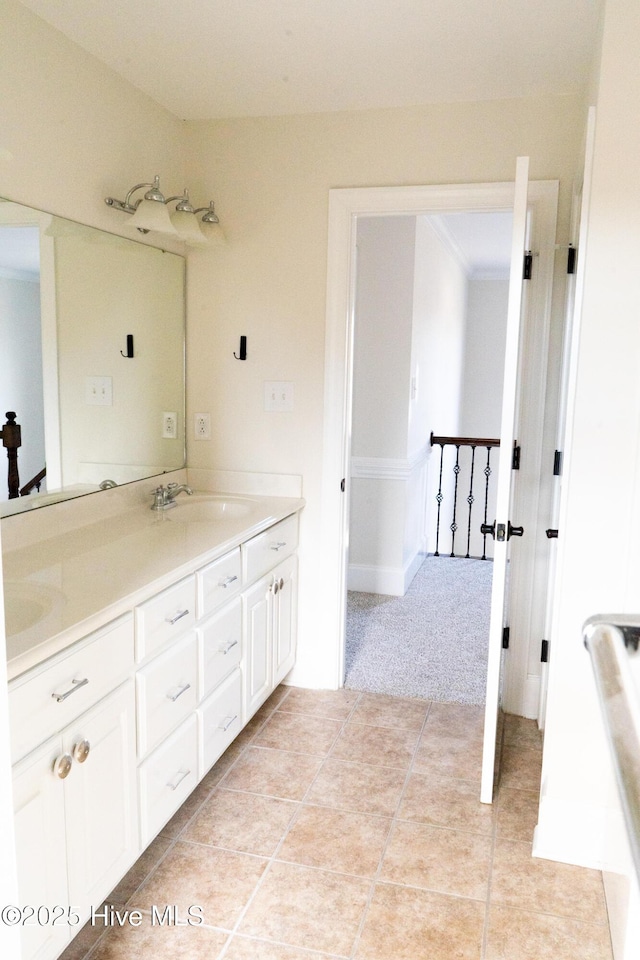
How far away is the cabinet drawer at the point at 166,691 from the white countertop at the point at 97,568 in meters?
0.21

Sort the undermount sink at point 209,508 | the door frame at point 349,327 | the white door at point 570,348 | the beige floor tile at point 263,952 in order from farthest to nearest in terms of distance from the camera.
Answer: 1. the undermount sink at point 209,508
2. the door frame at point 349,327
3. the white door at point 570,348
4. the beige floor tile at point 263,952

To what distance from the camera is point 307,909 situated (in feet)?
6.36

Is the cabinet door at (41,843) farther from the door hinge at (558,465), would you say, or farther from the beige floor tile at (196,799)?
the door hinge at (558,465)

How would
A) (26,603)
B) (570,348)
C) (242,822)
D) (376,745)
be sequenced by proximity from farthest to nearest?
(376,745) → (570,348) → (242,822) → (26,603)

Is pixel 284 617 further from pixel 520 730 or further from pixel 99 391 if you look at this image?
pixel 99 391

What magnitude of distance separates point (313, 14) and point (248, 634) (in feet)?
6.49

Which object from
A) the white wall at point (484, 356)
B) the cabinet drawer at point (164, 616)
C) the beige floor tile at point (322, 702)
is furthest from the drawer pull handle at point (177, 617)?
the white wall at point (484, 356)

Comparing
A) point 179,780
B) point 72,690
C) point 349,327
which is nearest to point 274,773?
point 179,780

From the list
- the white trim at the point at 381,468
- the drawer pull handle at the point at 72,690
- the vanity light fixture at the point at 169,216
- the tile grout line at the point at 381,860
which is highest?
the vanity light fixture at the point at 169,216

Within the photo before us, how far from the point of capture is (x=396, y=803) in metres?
2.44

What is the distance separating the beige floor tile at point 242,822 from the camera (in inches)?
87.0


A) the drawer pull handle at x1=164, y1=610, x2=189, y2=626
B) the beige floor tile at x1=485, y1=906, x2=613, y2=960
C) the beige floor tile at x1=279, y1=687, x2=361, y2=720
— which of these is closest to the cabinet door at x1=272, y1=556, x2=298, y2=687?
the beige floor tile at x1=279, y1=687, x2=361, y2=720

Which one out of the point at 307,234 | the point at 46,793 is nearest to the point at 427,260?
the point at 307,234

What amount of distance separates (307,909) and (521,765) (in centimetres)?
106
